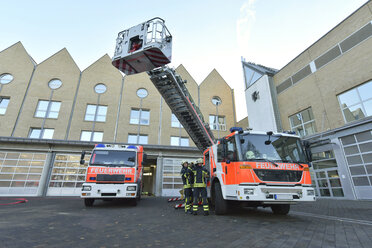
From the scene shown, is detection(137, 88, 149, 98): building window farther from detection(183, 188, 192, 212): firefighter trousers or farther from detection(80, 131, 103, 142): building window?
detection(183, 188, 192, 212): firefighter trousers

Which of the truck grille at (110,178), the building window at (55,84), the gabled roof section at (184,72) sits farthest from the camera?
the gabled roof section at (184,72)

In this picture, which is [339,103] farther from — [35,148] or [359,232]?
[35,148]

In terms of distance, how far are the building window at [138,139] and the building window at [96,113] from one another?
313 centimetres

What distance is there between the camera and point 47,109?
17.7 m

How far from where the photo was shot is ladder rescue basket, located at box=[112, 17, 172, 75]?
→ 6.19 meters

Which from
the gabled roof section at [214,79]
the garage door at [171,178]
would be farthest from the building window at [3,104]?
the gabled roof section at [214,79]

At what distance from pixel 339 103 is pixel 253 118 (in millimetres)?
7747

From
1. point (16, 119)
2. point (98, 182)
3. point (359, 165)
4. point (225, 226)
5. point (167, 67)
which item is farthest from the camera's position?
point (16, 119)

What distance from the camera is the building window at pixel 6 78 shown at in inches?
709

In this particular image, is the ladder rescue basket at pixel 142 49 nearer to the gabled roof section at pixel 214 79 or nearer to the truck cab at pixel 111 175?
the truck cab at pixel 111 175

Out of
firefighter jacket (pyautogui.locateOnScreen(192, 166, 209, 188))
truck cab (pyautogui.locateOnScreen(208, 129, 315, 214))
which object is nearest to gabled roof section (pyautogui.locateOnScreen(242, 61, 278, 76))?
truck cab (pyautogui.locateOnScreen(208, 129, 315, 214))

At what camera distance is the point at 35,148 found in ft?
50.4

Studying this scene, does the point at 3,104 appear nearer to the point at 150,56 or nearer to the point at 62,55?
the point at 62,55

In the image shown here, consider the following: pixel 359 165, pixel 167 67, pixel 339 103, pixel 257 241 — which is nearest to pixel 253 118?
pixel 339 103
